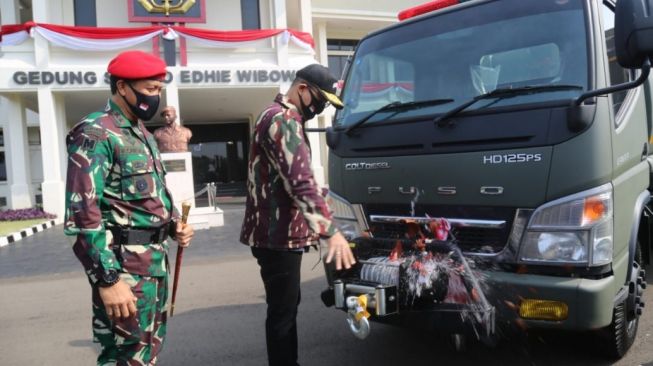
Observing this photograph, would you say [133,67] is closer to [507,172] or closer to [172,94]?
[507,172]

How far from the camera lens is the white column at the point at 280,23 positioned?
15.8m

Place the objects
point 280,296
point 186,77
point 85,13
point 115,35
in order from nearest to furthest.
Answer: point 280,296
point 115,35
point 186,77
point 85,13

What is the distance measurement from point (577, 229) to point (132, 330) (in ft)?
6.99

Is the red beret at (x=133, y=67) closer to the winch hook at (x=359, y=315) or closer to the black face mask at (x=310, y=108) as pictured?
the black face mask at (x=310, y=108)

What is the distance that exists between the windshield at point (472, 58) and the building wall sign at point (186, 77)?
39.8 feet

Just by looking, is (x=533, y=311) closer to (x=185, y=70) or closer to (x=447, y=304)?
(x=447, y=304)

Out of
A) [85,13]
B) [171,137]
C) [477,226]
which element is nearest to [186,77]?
[171,137]

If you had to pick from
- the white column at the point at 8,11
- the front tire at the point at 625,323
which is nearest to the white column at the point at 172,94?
the white column at the point at 8,11

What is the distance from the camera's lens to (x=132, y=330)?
2.27 metres

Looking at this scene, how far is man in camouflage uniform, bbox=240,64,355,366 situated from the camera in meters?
2.58

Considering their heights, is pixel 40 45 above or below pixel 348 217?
above

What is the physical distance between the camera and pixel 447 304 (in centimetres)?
274

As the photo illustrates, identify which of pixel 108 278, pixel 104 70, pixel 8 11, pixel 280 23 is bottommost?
pixel 108 278

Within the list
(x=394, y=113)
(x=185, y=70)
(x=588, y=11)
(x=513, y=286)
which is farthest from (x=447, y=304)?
(x=185, y=70)
